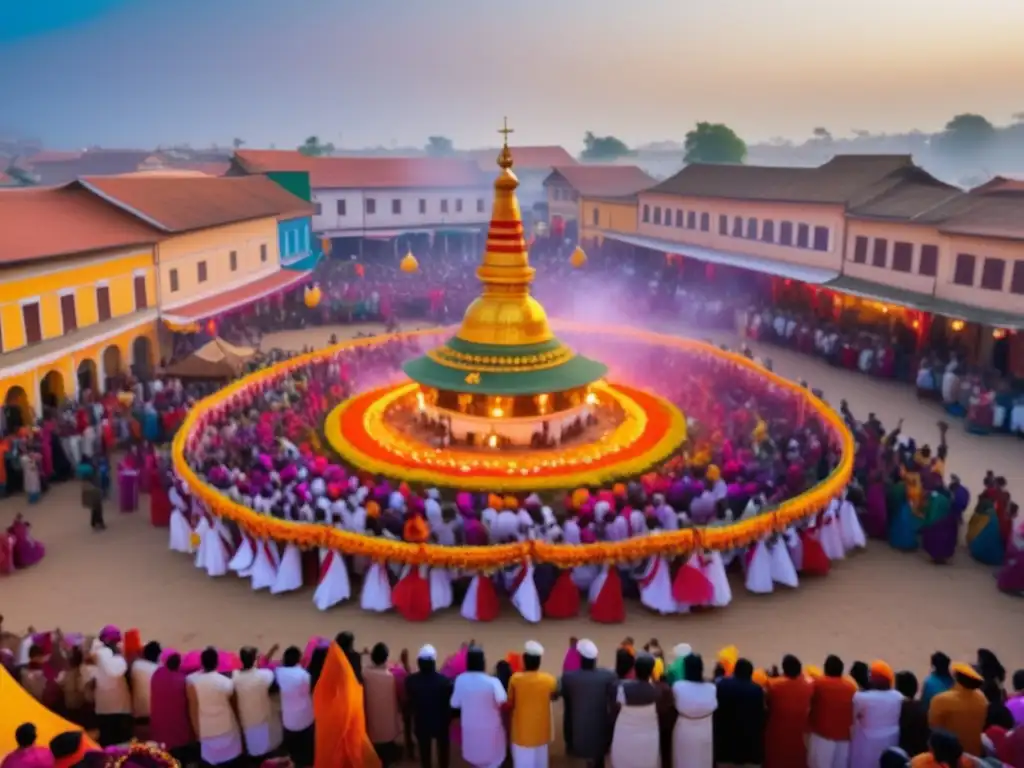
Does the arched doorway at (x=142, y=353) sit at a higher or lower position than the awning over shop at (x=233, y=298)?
lower

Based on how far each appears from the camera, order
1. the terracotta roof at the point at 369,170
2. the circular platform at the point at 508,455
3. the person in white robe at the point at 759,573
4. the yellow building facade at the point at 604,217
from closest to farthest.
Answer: the person in white robe at the point at 759,573
the circular platform at the point at 508,455
the yellow building facade at the point at 604,217
the terracotta roof at the point at 369,170

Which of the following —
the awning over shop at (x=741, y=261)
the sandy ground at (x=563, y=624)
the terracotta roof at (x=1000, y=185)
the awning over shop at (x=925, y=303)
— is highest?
the terracotta roof at (x=1000, y=185)

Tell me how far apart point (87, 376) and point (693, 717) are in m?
21.0

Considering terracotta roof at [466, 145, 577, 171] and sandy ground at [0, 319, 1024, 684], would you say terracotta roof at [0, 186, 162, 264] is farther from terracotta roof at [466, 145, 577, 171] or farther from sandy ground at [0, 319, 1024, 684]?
terracotta roof at [466, 145, 577, 171]

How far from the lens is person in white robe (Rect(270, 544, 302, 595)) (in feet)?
48.1

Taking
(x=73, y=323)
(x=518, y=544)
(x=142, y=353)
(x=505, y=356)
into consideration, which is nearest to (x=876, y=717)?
(x=518, y=544)

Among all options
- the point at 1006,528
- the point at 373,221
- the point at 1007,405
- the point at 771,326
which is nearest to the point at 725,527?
the point at 1006,528

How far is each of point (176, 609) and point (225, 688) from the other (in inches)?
199

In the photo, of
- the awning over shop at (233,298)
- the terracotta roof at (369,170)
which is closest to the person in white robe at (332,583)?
the awning over shop at (233,298)

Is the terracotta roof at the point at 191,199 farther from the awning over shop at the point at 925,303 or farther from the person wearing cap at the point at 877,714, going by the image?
the person wearing cap at the point at 877,714

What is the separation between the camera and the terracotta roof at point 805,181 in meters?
34.1

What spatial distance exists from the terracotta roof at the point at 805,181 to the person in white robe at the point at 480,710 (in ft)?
92.0

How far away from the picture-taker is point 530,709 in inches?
376

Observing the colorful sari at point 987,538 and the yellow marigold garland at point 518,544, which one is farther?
the colorful sari at point 987,538
